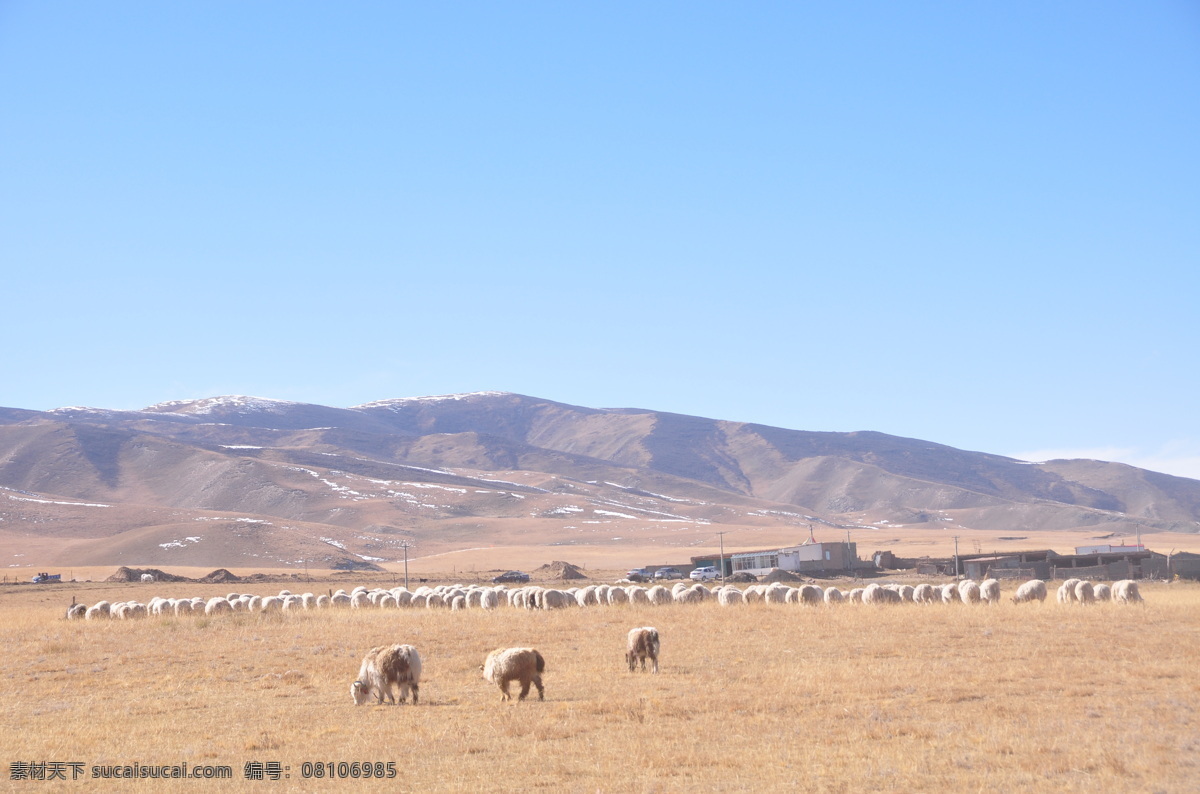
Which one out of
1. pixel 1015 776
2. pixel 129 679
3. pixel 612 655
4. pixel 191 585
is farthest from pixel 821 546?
pixel 1015 776

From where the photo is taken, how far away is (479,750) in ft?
41.4

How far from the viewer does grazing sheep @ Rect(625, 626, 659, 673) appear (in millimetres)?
19250

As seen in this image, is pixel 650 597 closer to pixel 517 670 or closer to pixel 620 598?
pixel 620 598

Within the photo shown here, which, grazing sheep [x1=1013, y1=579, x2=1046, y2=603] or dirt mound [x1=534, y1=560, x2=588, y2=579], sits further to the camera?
dirt mound [x1=534, y1=560, x2=588, y2=579]

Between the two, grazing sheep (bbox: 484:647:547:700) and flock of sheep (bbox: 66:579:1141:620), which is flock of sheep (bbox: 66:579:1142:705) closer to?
flock of sheep (bbox: 66:579:1141:620)

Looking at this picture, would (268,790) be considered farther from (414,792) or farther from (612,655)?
(612,655)

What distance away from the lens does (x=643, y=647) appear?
1944 centimetres

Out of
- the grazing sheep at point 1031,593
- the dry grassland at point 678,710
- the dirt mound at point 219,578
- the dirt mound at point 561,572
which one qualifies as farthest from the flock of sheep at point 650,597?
the dirt mound at point 561,572

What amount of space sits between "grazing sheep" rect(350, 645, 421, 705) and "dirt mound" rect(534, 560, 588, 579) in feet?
243

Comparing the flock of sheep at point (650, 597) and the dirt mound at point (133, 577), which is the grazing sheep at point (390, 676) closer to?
the flock of sheep at point (650, 597)

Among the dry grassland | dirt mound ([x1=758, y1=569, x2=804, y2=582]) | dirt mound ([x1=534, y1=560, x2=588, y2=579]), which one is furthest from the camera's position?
dirt mound ([x1=534, y1=560, x2=588, y2=579])

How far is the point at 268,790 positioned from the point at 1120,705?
1152cm

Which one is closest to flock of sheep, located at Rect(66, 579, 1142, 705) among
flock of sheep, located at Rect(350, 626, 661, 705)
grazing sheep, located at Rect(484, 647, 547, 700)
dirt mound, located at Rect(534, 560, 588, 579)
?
flock of sheep, located at Rect(350, 626, 661, 705)

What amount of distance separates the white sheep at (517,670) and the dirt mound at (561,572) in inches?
2921
